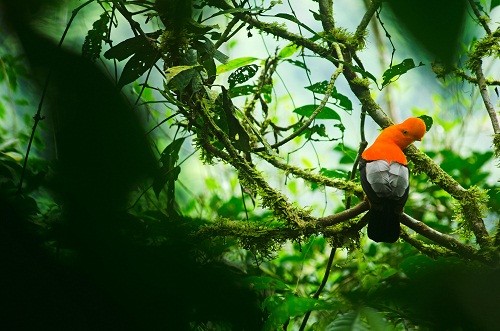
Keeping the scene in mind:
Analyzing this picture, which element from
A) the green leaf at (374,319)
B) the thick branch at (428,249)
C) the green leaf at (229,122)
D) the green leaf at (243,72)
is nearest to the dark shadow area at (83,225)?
the green leaf at (374,319)

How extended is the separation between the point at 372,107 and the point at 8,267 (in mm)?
1695

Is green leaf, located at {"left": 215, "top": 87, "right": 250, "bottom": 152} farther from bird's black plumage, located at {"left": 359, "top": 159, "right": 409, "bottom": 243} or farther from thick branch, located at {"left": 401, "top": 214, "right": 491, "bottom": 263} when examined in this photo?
thick branch, located at {"left": 401, "top": 214, "right": 491, "bottom": 263}

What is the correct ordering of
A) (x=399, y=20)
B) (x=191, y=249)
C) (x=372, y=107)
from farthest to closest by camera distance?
(x=372, y=107)
(x=191, y=249)
(x=399, y=20)

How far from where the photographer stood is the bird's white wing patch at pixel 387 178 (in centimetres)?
153

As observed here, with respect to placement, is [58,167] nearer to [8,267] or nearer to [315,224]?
[8,267]

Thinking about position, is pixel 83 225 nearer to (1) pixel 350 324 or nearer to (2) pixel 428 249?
(1) pixel 350 324

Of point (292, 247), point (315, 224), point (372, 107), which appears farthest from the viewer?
point (292, 247)

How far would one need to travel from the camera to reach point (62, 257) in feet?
0.86

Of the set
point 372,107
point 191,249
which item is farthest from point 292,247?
point 191,249

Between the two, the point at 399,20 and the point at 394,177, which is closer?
the point at 399,20

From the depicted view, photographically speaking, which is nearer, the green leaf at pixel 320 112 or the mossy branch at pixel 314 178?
the mossy branch at pixel 314 178

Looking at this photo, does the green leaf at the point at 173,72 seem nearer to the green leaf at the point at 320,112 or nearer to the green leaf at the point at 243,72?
the green leaf at the point at 243,72

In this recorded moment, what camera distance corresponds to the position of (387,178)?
1.56 m

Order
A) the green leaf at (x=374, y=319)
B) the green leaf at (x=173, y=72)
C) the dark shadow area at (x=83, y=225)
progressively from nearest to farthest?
the dark shadow area at (x=83, y=225)
the green leaf at (x=374, y=319)
the green leaf at (x=173, y=72)
